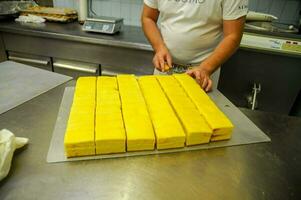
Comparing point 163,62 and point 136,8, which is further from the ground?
point 136,8

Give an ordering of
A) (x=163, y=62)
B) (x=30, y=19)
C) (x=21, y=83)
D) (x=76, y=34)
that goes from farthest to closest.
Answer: (x=30, y=19) < (x=76, y=34) < (x=163, y=62) < (x=21, y=83)

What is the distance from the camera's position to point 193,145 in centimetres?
63

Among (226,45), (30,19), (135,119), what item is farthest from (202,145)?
(30,19)

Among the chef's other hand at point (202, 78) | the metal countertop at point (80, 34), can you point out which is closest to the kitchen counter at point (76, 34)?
the metal countertop at point (80, 34)

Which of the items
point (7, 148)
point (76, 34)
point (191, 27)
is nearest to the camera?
point (7, 148)

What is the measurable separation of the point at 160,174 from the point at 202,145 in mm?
163

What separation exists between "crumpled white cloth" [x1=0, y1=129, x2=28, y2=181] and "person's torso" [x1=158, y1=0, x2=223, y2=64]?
873 mm

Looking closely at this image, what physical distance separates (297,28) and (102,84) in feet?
5.32

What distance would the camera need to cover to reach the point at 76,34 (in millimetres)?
1720

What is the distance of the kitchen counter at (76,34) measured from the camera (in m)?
1.65

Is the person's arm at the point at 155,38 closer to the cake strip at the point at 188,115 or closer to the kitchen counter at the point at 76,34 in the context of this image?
the cake strip at the point at 188,115

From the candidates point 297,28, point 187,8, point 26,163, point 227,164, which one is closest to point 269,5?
point 297,28

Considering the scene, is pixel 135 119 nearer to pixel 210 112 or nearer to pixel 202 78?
pixel 210 112

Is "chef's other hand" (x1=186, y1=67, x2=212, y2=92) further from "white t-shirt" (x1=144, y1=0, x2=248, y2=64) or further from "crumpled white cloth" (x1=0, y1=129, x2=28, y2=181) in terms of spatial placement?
"crumpled white cloth" (x1=0, y1=129, x2=28, y2=181)
